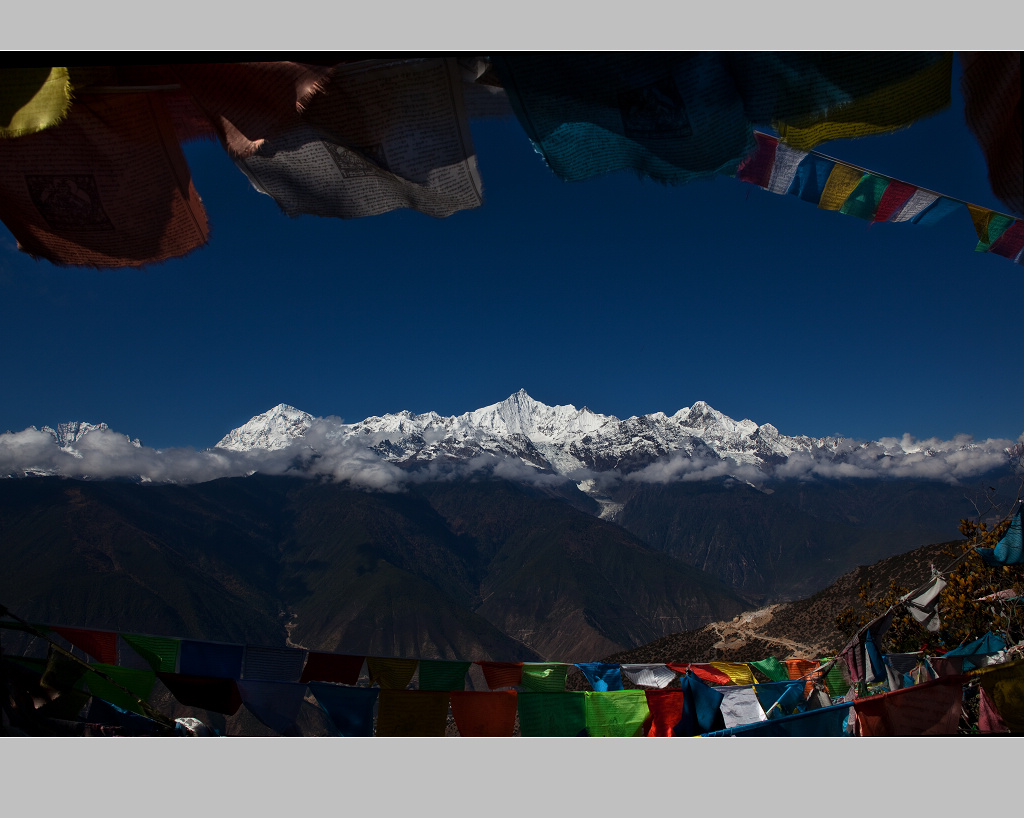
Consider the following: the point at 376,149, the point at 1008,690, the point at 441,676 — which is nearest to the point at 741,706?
the point at 1008,690

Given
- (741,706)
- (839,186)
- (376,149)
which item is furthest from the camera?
(741,706)

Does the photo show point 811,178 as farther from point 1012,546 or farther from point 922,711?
point 1012,546

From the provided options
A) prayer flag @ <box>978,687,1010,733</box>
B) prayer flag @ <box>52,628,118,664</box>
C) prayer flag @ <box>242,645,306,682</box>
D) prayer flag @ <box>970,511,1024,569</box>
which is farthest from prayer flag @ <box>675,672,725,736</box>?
prayer flag @ <box>52,628,118,664</box>

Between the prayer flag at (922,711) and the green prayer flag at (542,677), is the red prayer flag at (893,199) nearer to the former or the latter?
the prayer flag at (922,711)

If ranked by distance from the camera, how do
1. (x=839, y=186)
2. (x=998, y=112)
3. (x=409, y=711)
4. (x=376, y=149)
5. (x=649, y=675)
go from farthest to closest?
(x=649, y=675)
(x=409, y=711)
(x=839, y=186)
(x=376, y=149)
(x=998, y=112)

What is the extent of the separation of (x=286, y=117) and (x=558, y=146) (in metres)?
1.33

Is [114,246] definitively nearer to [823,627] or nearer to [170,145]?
[170,145]

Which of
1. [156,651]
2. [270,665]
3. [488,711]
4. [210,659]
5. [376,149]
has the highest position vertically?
[376,149]

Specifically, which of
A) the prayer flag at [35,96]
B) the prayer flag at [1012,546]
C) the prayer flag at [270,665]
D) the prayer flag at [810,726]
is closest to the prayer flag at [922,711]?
the prayer flag at [810,726]

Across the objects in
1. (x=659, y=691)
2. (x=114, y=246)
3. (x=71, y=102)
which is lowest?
(x=659, y=691)

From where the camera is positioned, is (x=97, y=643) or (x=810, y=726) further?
(x=97, y=643)

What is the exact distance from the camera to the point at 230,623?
620 feet

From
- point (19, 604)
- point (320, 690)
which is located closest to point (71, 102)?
point (320, 690)

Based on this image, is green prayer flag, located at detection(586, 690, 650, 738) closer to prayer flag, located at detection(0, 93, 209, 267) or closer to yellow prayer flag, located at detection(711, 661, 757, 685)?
yellow prayer flag, located at detection(711, 661, 757, 685)
